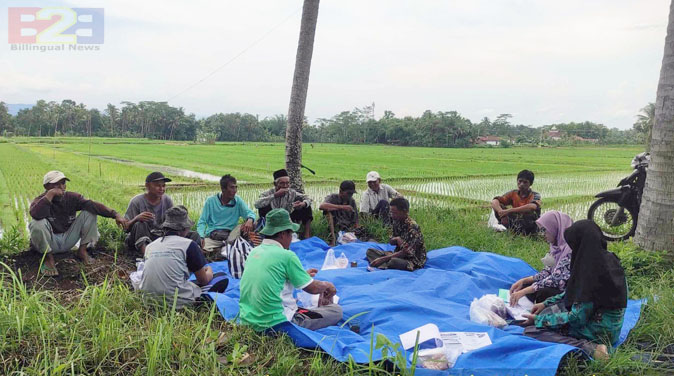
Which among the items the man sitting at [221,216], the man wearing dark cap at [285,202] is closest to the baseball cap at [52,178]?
the man sitting at [221,216]

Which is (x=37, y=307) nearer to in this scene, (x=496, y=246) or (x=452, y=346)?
(x=452, y=346)

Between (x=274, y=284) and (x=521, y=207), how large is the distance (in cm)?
411

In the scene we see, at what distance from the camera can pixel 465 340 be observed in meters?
2.90

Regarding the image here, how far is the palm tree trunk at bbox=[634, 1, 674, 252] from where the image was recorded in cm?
454

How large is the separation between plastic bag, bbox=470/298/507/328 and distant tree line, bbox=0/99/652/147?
4229cm

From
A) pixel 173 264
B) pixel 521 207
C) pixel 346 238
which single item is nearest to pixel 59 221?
pixel 173 264

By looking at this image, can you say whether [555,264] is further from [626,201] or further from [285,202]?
[626,201]

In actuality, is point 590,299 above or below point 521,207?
below

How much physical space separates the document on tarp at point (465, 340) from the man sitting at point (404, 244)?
167cm

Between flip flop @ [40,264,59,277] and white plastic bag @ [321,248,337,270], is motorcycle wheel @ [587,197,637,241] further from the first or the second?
flip flop @ [40,264,59,277]

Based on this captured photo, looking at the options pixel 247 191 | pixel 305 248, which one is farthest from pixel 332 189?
pixel 305 248

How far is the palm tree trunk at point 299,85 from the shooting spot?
267 inches

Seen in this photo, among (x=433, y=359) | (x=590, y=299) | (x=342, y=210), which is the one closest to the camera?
(x=433, y=359)

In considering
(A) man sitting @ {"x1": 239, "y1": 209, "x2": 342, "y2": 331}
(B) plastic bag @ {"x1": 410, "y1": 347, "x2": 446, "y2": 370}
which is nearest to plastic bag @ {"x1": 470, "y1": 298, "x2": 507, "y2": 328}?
(B) plastic bag @ {"x1": 410, "y1": 347, "x2": 446, "y2": 370}
